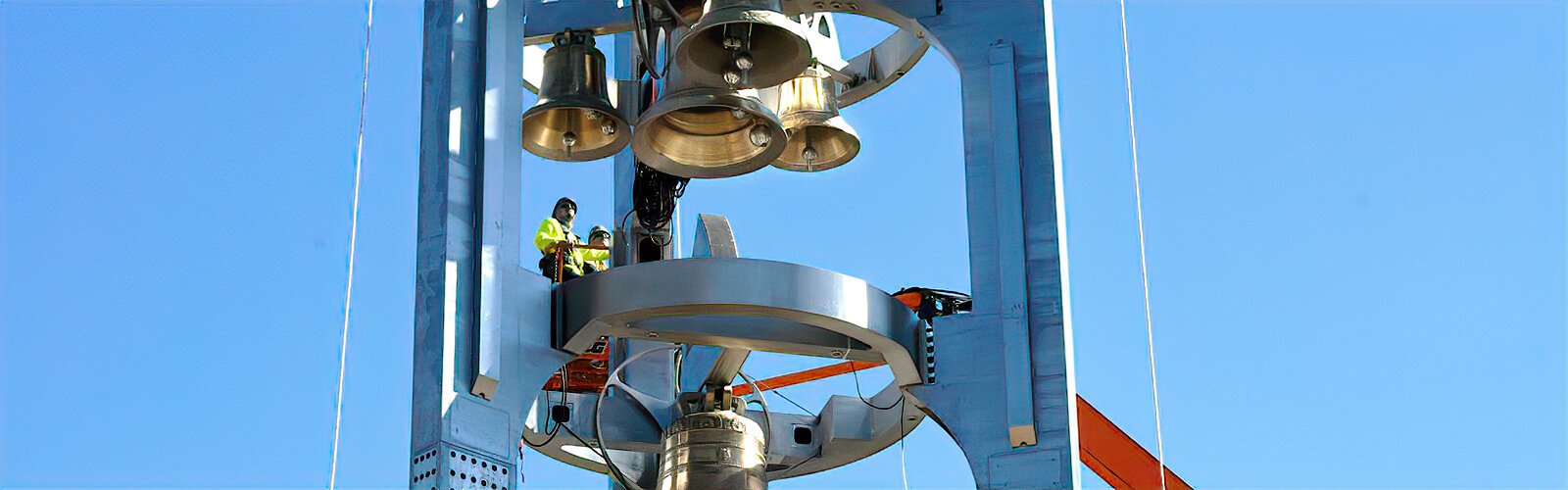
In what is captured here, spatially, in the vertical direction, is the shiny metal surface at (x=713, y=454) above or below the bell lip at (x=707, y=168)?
below

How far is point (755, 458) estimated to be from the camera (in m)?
13.4

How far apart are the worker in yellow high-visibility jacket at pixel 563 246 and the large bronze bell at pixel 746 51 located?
3.44 meters

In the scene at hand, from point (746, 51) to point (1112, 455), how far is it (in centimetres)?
555

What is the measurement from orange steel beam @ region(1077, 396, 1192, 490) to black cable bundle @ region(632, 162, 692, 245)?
387 cm

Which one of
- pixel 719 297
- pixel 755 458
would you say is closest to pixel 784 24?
pixel 719 297

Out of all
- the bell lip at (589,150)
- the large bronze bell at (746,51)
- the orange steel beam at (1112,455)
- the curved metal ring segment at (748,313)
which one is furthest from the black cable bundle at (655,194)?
the orange steel beam at (1112,455)

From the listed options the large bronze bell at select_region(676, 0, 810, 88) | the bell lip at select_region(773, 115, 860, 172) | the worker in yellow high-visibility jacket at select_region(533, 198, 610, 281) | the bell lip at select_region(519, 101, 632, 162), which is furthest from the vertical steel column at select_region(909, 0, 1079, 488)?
the worker in yellow high-visibility jacket at select_region(533, 198, 610, 281)

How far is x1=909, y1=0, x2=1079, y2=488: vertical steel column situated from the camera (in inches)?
480

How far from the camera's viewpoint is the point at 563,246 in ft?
51.0

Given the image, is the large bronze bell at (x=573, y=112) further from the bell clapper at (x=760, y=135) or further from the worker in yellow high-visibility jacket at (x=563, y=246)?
the worker in yellow high-visibility jacket at (x=563, y=246)

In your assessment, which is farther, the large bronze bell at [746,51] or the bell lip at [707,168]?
the bell lip at [707,168]

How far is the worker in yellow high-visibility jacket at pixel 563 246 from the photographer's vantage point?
Result: 15.6 metres

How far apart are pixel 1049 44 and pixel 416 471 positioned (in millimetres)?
3758

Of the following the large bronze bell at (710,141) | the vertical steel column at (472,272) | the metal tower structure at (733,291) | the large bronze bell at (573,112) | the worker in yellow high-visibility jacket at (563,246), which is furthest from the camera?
the worker in yellow high-visibility jacket at (563,246)
